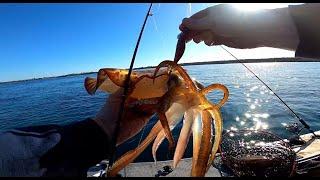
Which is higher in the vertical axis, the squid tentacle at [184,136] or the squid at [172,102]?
the squid at [172,102]

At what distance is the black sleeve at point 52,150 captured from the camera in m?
1.91

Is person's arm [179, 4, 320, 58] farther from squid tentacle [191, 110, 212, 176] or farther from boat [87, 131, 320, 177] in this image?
boat [87, 131, 320, 177]

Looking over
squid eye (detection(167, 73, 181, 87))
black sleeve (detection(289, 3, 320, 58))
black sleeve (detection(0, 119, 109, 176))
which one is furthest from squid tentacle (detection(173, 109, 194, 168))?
black sleeve (detection(289, 3, 320, 58))

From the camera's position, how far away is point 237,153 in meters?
7.35

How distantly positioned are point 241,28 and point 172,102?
620 mm

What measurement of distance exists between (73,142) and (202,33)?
3.58ft

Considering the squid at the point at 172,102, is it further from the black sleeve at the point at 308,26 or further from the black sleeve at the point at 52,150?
the black sleeve at the point at 308,26

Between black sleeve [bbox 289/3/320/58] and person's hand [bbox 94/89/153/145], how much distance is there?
1.03m

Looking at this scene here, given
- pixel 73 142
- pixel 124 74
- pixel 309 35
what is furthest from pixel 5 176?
pixel 309 35

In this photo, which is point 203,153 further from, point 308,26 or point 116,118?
point 308,26

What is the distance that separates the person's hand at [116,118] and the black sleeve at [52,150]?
7 cm

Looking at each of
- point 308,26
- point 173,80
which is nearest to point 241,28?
point 308,26

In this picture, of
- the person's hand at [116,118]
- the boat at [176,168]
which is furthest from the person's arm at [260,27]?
the boat at [176,168]

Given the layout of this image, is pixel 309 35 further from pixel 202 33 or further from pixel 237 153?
pixel 237 153
